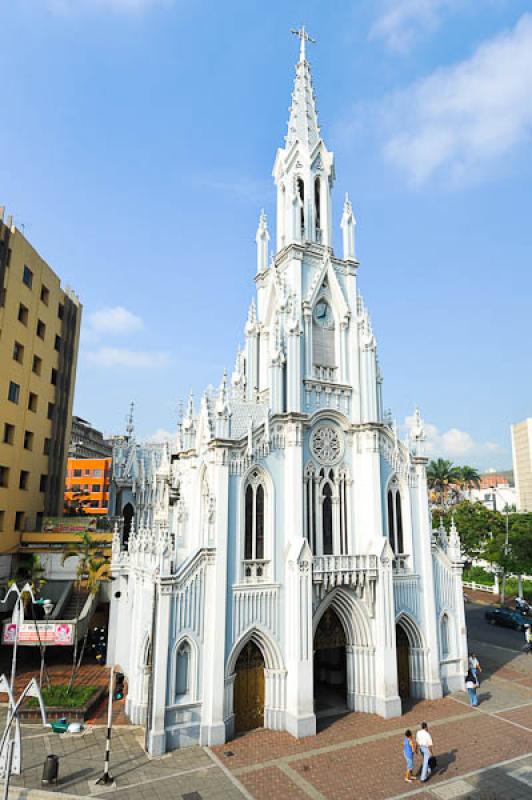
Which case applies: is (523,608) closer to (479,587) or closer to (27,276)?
(479,587)

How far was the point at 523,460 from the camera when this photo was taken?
143250 mm

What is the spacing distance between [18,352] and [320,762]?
101ft

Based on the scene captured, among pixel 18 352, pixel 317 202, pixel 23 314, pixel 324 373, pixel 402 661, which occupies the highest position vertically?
pixel 317 202

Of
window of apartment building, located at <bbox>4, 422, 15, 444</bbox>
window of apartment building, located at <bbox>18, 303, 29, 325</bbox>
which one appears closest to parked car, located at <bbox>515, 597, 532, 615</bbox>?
window of apartment building, located at <bbox>4, 422, 15, 444</bbox>

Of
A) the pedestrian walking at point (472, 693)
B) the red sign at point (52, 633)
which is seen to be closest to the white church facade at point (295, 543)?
the pedestrian walking at point (472, 693)

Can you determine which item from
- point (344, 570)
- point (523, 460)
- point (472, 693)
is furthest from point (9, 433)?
point (523, 460)

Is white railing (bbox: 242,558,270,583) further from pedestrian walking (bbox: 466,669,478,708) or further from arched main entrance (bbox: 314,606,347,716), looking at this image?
pedestrian walking (bbox: 466,669,478,708)

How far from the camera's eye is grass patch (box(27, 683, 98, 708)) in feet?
68.8

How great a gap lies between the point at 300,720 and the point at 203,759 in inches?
156

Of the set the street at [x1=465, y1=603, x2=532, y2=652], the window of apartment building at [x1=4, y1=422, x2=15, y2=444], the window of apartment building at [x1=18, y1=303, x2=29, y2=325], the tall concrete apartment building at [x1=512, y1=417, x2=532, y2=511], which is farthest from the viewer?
the tall concrete apartment building at [x1=512, y1=417, x2=532, y2=511]

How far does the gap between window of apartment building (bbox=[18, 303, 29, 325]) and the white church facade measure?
1655cm

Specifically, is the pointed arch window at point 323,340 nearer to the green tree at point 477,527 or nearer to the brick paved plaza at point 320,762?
the brick paved plaza at point 320,762

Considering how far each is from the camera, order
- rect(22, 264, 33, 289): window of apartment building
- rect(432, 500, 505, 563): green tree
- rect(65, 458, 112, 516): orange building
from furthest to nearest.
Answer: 1. rect(65, 458, 112, 516): orange building
2. rect(432, 500, 505, 563): green tree
3. rect(22, 264, 33, 289): window of apartment building

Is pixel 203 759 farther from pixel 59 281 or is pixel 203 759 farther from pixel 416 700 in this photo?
pixel 59 281
